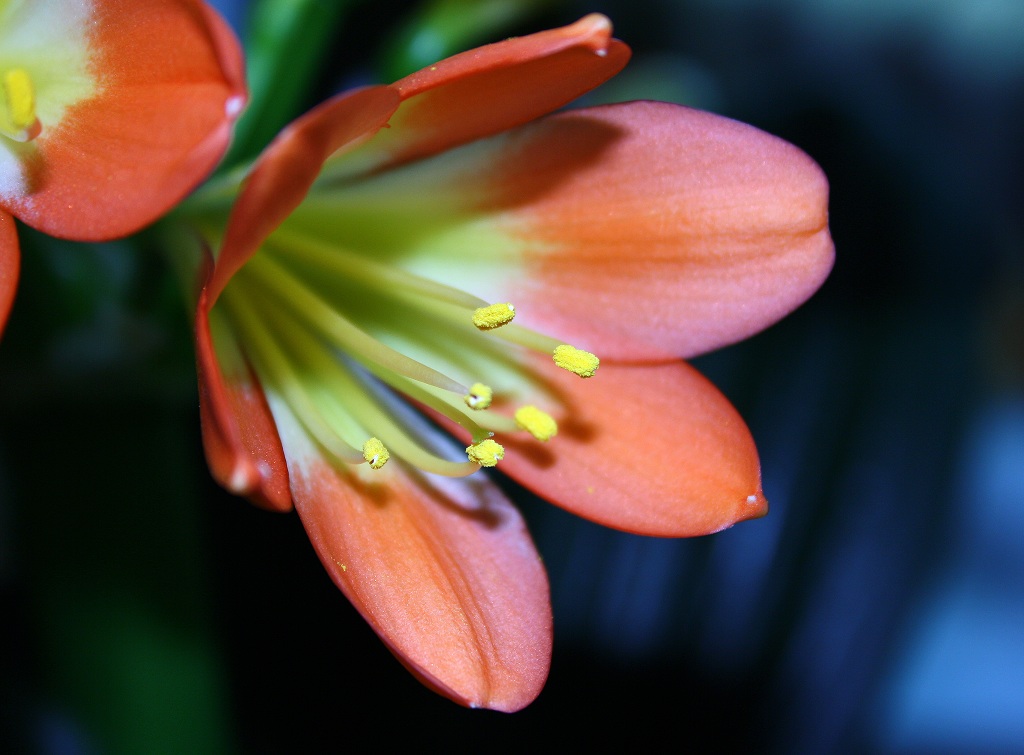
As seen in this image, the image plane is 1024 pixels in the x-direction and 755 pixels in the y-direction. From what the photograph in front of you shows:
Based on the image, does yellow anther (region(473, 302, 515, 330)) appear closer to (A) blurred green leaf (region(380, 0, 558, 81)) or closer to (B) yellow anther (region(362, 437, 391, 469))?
(B) yellow anther (region(362, 437, 391, 469))

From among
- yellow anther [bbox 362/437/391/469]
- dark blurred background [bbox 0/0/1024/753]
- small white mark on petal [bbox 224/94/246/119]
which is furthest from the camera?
dark blurred background [bbox 0/0/1024/753]

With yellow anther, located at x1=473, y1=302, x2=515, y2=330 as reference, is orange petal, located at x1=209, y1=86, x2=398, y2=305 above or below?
above

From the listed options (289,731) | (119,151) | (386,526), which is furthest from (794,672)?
(119,151)

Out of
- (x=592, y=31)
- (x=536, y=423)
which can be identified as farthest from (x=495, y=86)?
(x=536, y=423)

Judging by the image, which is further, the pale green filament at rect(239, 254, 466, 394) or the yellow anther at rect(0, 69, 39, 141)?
Answer: the pale green filament at rect(239, 254, 466, 394)

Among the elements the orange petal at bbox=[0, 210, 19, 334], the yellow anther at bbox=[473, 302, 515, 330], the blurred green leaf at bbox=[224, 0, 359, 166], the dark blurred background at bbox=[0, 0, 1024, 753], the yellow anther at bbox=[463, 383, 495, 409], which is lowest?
the dark blurred background at bbox=[0, 0, 1024, 753]

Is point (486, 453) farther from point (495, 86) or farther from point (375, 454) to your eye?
point (495, 86)

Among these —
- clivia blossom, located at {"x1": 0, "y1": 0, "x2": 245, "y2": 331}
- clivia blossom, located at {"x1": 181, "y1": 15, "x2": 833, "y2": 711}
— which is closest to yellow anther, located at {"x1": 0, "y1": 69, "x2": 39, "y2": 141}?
clivia blossom, located at {"x1": 0, "y1": 0, "x2": 245, "y2": 331}

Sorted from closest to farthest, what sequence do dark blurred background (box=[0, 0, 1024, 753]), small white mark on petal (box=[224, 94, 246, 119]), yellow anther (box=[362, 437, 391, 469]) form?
small white mark on petal (box=[224, 94, 246, 119])
yellow anther (box=[362, 437, 391, 469])
dark blurred background (box=[0, 0, 1024, 753])
